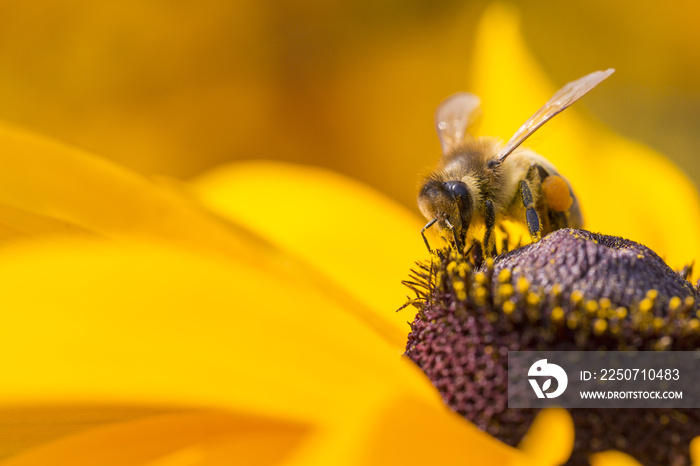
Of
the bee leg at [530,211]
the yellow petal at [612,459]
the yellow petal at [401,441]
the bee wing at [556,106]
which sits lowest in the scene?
the yellow petal at [612,459]

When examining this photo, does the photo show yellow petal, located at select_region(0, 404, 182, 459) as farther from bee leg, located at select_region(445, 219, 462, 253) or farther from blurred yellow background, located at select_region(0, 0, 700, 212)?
blurred yellow background, located at select_region(0, 0, 700, 212)

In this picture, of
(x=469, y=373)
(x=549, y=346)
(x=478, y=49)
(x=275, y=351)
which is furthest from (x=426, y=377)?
(x=478, y=49)

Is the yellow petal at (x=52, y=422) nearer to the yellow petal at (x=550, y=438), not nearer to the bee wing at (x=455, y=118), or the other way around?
the yellow petal at (x=550, y=438)

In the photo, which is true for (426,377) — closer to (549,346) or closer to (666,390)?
(549,346)

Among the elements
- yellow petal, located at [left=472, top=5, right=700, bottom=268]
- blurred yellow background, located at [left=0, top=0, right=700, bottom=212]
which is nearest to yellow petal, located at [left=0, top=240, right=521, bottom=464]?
yellow petal, located at [left=472, top=5, right=700, bottom=268]

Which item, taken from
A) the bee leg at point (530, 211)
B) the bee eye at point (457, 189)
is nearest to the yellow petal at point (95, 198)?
the bee eye at point (457, 189)

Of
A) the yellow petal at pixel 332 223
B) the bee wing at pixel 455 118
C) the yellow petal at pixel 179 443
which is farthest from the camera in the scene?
the bee wing at pixel 455 118
